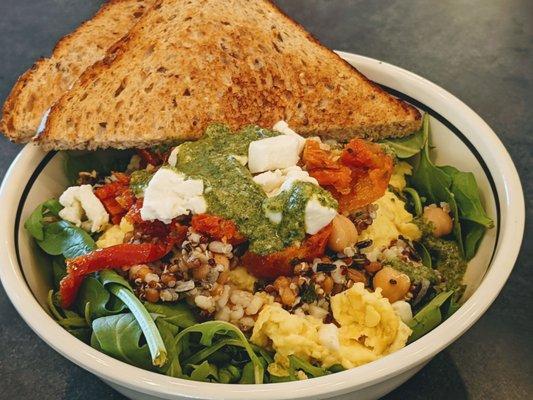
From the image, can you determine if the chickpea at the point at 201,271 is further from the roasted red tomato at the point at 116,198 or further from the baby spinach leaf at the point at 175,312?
the roasted red tomato at the point at 116,198

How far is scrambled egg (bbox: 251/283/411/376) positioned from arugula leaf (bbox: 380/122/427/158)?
2.46ft

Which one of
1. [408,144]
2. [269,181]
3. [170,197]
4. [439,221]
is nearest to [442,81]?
[408,144]

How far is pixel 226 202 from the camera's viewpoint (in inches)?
77.4

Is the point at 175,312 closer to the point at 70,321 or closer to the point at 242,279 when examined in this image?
the point at 242,279

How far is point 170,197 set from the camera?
1.95m

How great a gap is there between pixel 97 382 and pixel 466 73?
2.41 metres

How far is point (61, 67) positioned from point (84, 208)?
2.36 feet

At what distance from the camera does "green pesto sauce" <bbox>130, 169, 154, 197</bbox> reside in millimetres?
2131

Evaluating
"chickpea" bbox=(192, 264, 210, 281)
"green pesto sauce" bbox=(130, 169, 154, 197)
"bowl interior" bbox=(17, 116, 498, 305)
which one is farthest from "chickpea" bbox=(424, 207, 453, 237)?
"green pesto sauce" bbox=(130, 169, 154, 197)

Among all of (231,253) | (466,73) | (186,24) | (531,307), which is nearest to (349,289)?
(231,253)

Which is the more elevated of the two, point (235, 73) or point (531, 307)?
point (235, 73)

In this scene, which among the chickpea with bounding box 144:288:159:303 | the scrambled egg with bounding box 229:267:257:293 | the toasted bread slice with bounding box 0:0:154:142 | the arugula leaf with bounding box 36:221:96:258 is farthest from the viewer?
the toasted bread slice with bounding box 0:0:154:142

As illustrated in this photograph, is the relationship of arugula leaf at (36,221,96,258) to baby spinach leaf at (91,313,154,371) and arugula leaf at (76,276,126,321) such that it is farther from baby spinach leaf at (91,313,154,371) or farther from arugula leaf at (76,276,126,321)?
baby spinach leaf at (91,313,154,371)

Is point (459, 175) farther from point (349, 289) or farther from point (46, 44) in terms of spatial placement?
point (46, 44)
